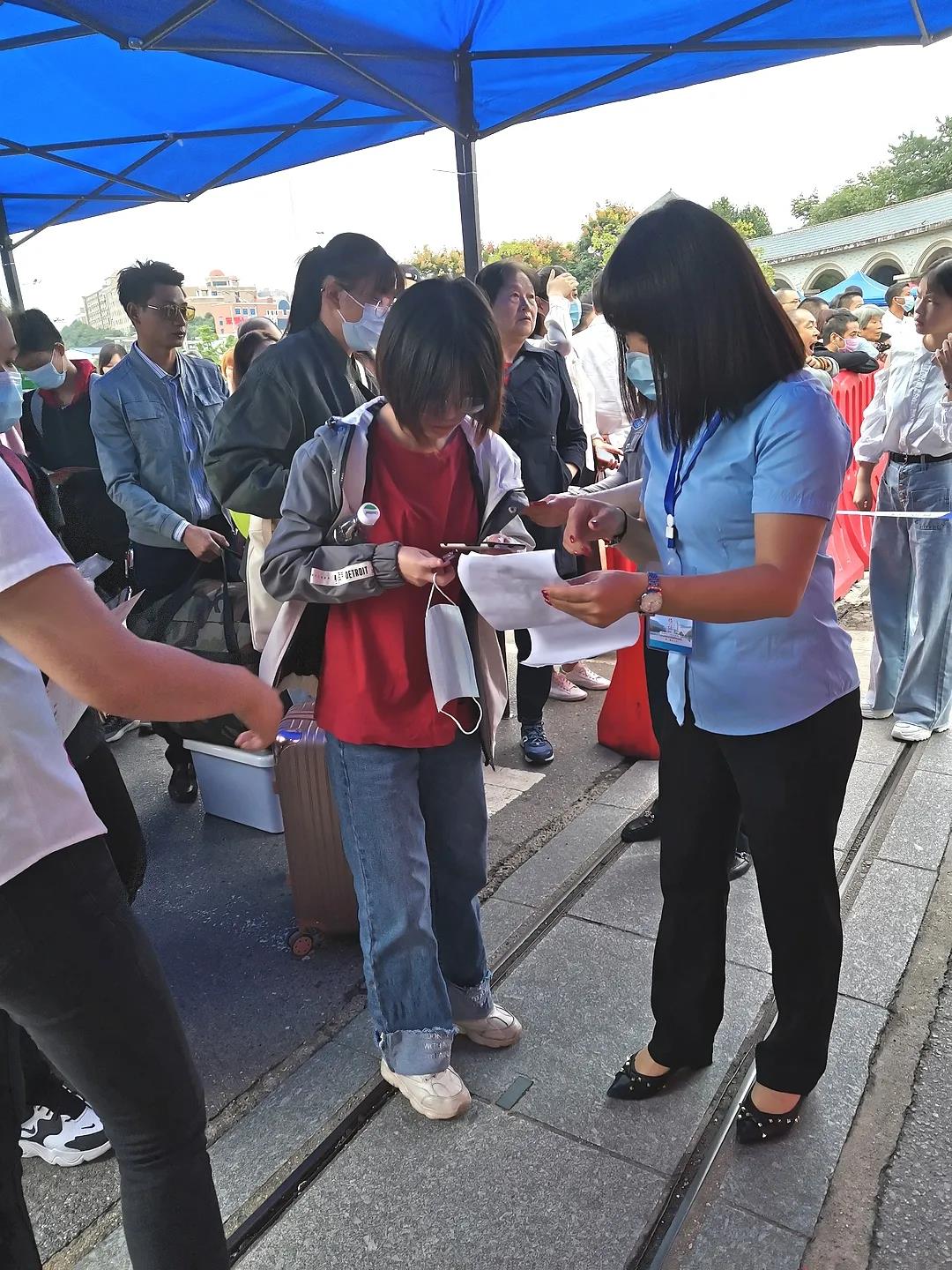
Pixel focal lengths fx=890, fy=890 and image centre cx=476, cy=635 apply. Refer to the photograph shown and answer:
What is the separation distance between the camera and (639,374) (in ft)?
8.76

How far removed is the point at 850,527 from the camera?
22.2 feet

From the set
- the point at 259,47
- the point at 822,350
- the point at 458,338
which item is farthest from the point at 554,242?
the point at 458,338

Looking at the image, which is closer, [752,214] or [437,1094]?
[437,1094]

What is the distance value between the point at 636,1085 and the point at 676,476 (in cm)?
143

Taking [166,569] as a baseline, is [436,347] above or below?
above

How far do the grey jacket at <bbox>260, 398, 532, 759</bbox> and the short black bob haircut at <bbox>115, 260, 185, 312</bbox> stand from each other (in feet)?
6.88

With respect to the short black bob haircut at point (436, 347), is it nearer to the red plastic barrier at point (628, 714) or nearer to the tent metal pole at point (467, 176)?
the red plastic barrier at point (628, 714)

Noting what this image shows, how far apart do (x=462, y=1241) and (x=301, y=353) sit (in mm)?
2266

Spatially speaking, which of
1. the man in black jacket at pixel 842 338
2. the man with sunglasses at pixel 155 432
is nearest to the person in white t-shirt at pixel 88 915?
the man with sunglasses at pixel 155 432

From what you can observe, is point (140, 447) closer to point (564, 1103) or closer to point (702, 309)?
point (702, 309)

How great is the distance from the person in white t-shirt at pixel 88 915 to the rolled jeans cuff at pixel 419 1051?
749 mm

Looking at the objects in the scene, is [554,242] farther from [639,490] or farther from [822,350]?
[639,490]

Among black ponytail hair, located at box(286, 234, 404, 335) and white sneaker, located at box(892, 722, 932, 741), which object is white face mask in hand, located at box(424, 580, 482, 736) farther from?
white sneaker, located at box(892, 722, 932, 741)

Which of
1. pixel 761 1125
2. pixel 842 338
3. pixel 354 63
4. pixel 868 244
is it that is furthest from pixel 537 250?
pixel 761 1125
